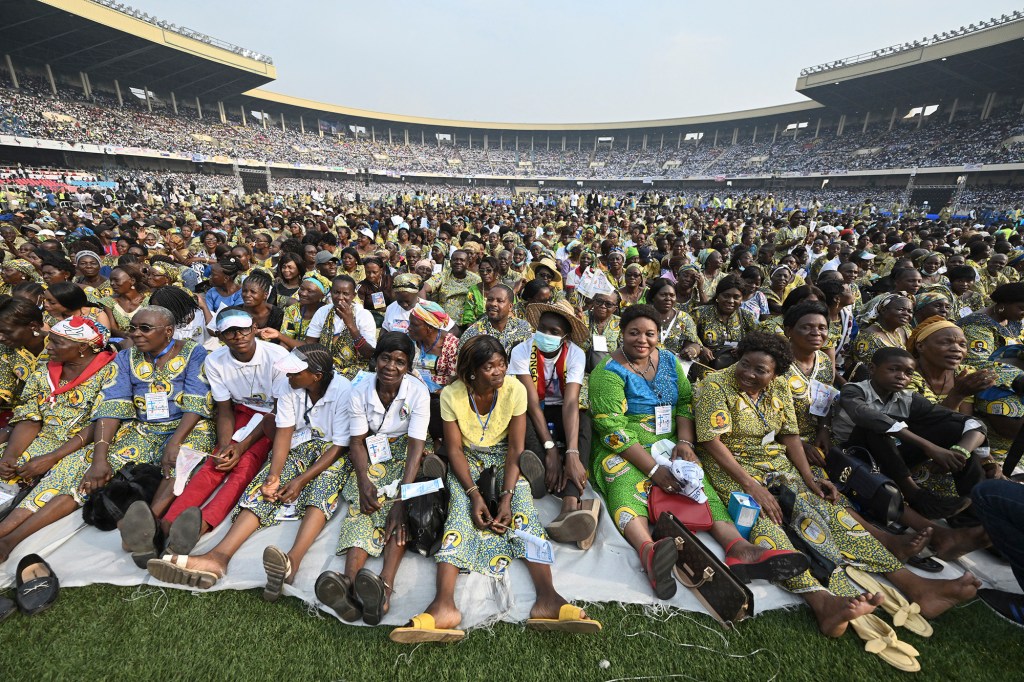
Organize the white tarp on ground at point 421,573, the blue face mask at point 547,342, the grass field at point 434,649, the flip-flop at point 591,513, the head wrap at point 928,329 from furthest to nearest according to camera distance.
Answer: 1. the blue face mask at point 547,342
2. the head wrap at point 928,329
3. the flip-flop at point 591,513
4. the white tarp on ground at point 421,573
5. the grass field at point 434,649

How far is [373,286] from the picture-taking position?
579 centimetres

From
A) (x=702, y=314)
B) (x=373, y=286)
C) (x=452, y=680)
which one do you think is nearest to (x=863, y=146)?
(x=702, y=314)

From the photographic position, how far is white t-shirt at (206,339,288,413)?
10.1 ft

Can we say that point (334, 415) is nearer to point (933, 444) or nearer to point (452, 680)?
point (452, 680)

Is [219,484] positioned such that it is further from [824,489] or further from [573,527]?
[824,489]

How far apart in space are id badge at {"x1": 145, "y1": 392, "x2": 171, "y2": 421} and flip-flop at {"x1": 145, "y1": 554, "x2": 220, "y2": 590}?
1235mm

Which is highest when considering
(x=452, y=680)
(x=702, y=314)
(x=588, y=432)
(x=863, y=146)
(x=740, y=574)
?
(x=863, y=146)

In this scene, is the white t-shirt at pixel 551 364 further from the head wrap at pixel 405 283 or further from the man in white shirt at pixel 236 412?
the man in white shirt at pixel 236 412

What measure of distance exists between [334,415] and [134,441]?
1633 mm

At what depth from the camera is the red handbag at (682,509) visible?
2.75 metres

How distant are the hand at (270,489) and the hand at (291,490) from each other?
4cm

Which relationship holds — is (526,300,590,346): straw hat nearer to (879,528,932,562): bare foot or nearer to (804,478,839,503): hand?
(804,478,839,503): hand

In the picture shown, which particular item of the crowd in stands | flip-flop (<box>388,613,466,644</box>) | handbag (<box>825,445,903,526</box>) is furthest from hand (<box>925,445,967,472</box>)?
the crowd in stands

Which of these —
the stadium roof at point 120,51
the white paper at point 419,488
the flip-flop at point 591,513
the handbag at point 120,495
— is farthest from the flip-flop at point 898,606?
the stadium roof at point 120,51
